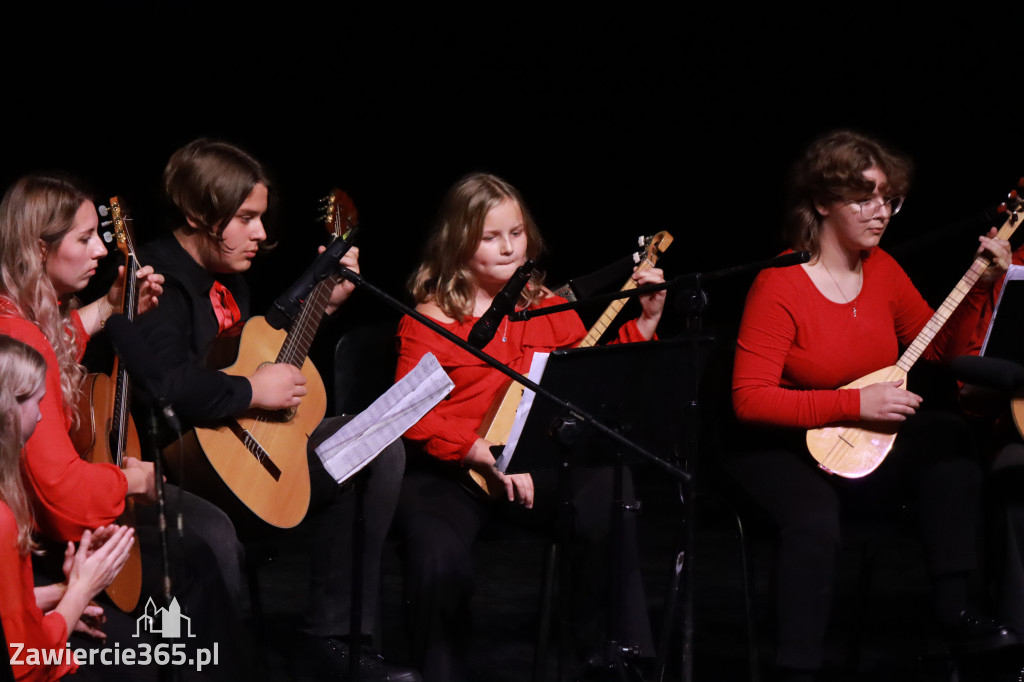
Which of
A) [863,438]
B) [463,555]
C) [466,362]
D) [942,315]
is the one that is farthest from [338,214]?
[942,315]

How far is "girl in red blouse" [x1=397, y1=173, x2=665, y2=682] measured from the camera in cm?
277

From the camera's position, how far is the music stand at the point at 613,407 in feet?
7.72

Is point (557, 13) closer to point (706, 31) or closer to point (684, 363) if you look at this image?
point (706, 31)

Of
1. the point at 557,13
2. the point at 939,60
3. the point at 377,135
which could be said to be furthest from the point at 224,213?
the point at 939,60

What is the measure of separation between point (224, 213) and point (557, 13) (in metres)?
2.18

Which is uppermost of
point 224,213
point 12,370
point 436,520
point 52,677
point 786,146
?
point 786,146

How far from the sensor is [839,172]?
3107 mm

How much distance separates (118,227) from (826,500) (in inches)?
77.3

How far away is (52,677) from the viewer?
6.73ft

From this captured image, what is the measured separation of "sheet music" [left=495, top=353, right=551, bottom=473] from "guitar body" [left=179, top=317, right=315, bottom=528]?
699 millimetres

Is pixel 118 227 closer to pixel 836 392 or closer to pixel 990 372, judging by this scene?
pixel 836 392

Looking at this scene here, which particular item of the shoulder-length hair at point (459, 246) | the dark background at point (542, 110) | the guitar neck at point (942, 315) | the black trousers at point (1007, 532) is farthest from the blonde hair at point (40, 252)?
the black trousers at point (1007, 532)

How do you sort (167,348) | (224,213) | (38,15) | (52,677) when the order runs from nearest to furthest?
(52,677) < (167,348) < (224,213) < (38,15)

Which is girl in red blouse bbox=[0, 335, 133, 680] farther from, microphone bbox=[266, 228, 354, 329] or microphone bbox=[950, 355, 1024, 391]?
microphone bbox=[950, 355, 1024, 391]
